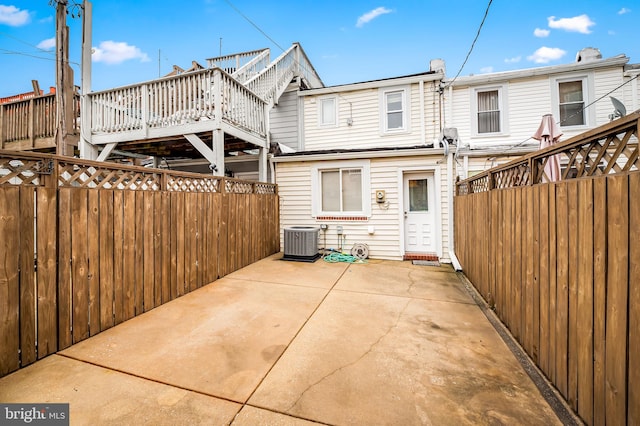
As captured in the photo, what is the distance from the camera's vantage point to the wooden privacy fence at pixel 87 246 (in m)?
2.16

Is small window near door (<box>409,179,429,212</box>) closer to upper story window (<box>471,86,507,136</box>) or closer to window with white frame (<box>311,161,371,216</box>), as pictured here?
window with white frame (<box>311,161,371,216</box>)

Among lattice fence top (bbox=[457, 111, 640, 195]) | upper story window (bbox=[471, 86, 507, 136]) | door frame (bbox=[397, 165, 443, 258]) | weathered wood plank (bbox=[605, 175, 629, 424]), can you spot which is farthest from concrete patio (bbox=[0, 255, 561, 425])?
upper story window (bbox=[471, 86, 507, 136])

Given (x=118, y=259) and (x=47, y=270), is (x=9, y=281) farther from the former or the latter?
(x=118, y=259)

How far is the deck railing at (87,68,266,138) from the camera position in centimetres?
516

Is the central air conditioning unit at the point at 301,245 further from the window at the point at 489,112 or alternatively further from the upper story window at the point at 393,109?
the window at the point at 489,112

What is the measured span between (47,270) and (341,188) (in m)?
5.68

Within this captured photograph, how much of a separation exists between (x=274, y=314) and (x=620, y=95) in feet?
33.5

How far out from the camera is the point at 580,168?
1662 mm

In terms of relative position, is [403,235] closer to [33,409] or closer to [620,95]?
[33,409]

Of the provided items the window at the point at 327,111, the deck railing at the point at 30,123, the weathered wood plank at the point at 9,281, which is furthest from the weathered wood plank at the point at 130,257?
the window at the point at 327,111

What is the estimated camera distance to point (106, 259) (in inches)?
114

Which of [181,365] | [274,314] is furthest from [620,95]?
[181,365]

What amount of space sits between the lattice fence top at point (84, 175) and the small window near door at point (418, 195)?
4.88 metres

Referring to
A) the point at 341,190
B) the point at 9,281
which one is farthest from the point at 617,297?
the point at 341,190
